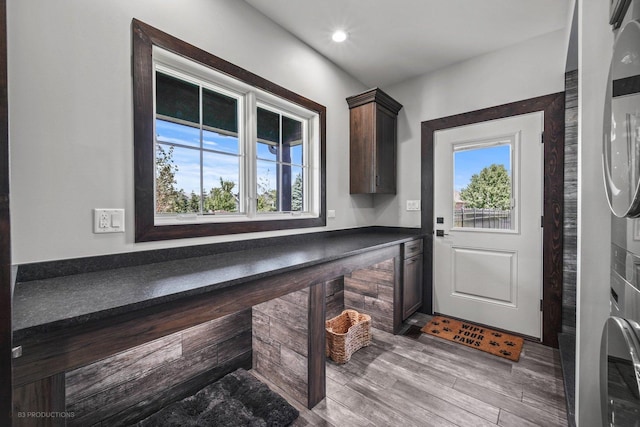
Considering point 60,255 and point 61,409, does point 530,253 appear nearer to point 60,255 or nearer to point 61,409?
point 61,409

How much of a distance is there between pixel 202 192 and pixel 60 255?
0.79 metres

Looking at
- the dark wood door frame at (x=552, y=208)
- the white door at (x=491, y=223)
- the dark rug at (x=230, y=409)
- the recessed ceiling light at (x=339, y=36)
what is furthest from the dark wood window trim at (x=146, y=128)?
the dark wood door frame at (x=552, y=208)

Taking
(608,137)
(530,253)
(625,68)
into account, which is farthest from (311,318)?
(530,253)

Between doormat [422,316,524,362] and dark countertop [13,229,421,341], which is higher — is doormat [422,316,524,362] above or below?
below

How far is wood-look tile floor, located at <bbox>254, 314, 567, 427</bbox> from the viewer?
152 centimetres

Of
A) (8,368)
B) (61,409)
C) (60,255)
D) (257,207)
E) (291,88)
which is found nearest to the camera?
(8,368)

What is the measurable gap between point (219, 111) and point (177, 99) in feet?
0.93

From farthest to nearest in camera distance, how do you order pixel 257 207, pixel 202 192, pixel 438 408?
pixel 257 207 → pixel 202 192 → pixel 438 408

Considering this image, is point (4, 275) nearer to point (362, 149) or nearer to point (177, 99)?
point (177, 99)

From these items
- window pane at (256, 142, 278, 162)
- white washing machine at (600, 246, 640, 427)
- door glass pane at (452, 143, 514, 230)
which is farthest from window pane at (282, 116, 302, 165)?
white washing machine at (600, 246, 640, 427)

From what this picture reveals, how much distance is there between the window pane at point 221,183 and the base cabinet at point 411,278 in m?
1.64

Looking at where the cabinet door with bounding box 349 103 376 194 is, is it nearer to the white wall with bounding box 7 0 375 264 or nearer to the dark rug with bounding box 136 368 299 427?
the white wall with bounding box 7 0 375 264

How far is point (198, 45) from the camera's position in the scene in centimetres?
171

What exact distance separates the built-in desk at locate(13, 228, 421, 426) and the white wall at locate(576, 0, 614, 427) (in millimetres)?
1204
